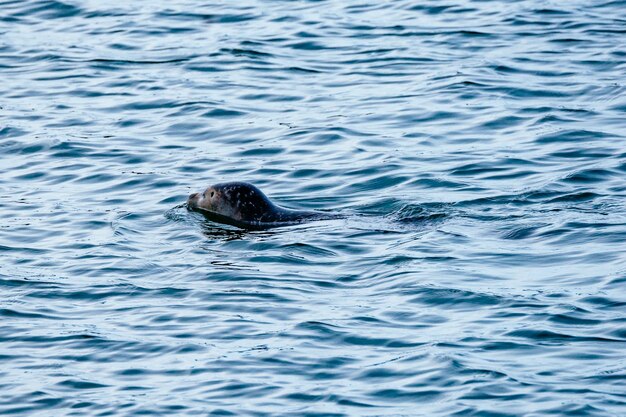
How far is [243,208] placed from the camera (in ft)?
46.4

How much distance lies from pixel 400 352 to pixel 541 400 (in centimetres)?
133

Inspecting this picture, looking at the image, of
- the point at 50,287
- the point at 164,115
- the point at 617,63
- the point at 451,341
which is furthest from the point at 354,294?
the point at 617,63

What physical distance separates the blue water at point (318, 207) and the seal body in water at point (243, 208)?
175 mm

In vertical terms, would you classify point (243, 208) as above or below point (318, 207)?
above

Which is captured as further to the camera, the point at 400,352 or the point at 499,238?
the point at 499,238

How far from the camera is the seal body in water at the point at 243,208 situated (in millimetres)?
13836

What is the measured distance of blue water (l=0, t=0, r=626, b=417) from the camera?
9711mm

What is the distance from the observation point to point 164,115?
1806 centimetres

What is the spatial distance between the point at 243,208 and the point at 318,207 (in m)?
0.87

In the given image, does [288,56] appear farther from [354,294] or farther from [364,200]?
[354,294]

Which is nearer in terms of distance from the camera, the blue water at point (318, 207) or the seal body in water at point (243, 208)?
the blue water at point (318, 207)

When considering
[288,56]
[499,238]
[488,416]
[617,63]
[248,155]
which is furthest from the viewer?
[288,56]

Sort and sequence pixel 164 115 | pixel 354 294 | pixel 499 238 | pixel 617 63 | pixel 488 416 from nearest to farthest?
pixel 488 416 → pixel 354 294 → pixel 499 238 → pixel 164 115 → pixel 617 63

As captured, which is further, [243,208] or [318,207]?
[318,207]
